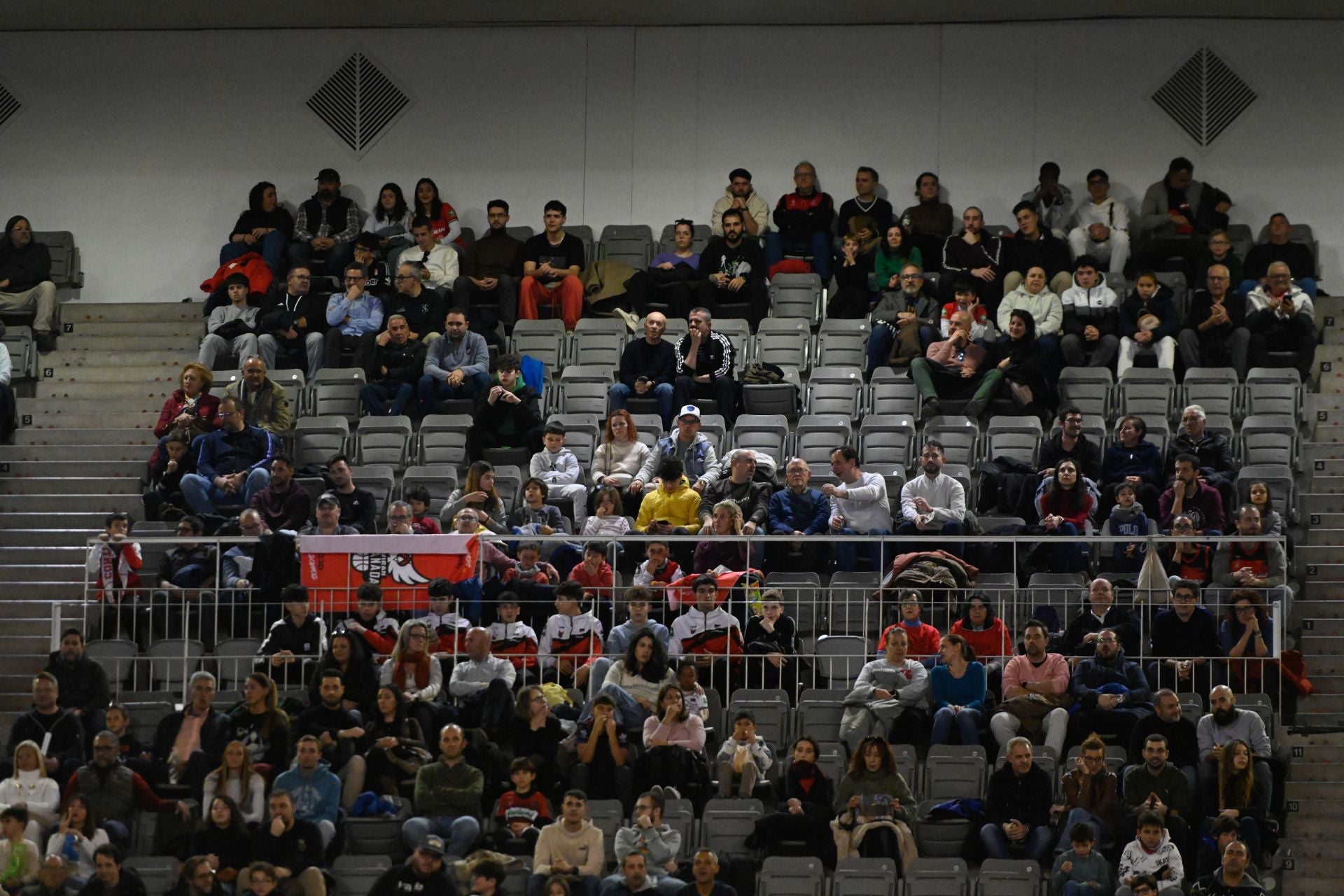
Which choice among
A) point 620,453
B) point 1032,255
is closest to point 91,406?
point 620,453

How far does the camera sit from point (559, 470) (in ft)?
49.8

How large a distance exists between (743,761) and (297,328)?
707 centimetres

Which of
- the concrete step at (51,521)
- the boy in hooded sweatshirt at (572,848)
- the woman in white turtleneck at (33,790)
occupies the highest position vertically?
the concrete step at (51,521)

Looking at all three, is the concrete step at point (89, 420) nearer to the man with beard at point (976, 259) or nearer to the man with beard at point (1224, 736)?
the man with beard at point (976, 259)

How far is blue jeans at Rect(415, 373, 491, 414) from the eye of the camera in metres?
16.4

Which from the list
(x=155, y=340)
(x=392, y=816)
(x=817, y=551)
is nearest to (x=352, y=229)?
(x=155, y=340)

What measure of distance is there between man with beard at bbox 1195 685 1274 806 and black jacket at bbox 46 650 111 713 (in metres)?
6.61

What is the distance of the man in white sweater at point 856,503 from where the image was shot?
14.2 m

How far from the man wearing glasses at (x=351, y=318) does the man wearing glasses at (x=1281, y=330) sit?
7156mm

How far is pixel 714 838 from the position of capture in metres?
11.7

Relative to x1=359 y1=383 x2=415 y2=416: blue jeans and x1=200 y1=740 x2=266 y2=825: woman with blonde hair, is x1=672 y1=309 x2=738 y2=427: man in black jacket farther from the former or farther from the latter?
x1=200 y1=740 x2=266 y2=825: woman with blonde hair

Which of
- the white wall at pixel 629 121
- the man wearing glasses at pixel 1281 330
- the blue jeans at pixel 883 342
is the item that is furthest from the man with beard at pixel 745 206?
the man wearing glasses at pixel 1281 330

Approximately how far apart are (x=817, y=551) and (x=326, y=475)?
383 cm

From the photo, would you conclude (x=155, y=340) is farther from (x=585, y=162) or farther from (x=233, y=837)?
(x=233, y=837)
